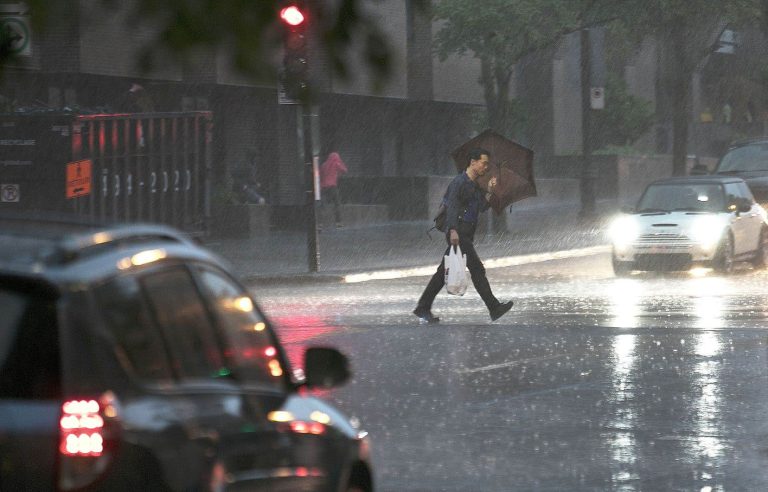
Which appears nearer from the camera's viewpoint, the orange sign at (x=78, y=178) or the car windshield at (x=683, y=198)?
the car windshield at (x=683, y=198)

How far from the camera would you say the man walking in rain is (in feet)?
57.8

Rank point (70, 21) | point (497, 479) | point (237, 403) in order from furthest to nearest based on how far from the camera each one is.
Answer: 1. point (497, 479)
2. point (237, 403)
3. point (70, 21)

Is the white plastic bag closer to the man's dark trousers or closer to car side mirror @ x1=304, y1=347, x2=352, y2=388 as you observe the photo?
Result: the man's dark trousers

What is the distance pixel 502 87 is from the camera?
38.0 meters

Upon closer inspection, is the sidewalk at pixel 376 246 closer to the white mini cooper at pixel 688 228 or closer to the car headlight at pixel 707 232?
the white mini cooper at pixel 688 228

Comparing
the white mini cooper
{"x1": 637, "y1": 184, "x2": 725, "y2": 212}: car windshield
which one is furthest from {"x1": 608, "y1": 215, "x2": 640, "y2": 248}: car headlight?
{"x1": 637, "y1": 184, "x2": 725, "y2": 212}: car windshield

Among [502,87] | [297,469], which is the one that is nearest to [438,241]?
[502,87]

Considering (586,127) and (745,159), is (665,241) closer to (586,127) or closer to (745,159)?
(745,159)

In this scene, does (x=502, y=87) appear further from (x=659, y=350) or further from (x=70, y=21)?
(x=70, y=21)

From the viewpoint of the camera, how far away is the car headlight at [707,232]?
24250 millimetres

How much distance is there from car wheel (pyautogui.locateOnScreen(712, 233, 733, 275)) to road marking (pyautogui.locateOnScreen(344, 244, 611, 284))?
170 inches

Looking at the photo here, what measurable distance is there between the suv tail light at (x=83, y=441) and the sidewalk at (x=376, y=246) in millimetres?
20087

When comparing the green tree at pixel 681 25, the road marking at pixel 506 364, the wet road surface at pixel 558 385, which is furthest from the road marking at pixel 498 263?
the road marking at pixel 506 364

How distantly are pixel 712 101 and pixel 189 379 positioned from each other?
62.4 m
